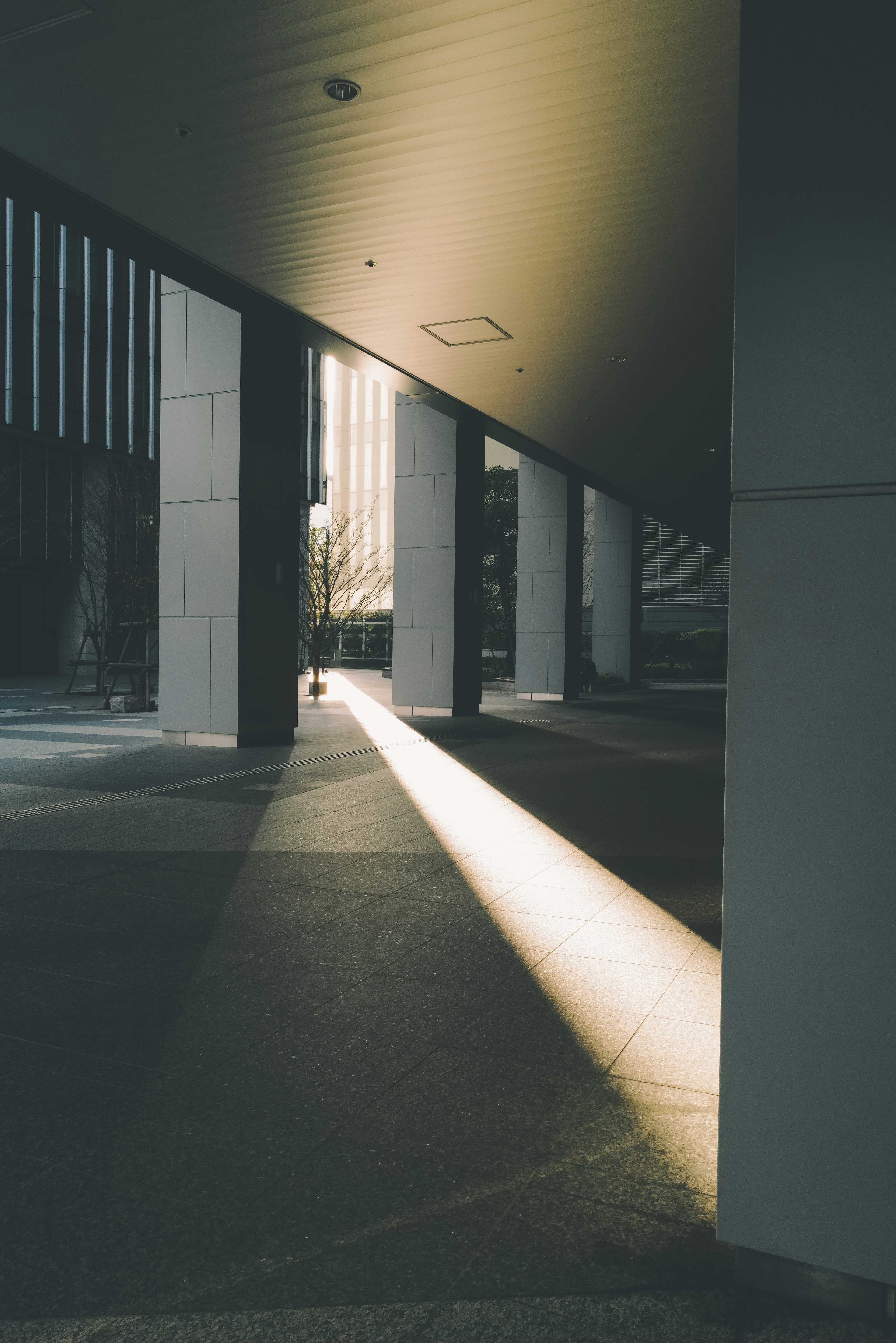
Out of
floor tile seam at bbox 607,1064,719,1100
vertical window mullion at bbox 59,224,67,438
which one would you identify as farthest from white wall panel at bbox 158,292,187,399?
vertical window mullion at bbox 59,224,67,438

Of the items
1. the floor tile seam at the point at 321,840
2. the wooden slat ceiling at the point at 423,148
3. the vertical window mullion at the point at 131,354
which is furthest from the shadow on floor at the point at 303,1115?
the vertical window mullion at the point at 131,354

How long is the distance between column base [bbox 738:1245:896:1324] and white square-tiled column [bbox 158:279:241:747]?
11.3m


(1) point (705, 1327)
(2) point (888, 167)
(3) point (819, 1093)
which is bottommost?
(1) point (705, 1327)

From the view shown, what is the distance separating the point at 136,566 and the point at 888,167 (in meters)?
23.0

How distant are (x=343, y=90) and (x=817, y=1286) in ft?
24.1

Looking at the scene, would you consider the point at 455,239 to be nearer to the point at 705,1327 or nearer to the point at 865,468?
the point at 865,468

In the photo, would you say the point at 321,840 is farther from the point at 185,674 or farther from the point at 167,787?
the point at 185,674

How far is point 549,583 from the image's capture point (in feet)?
81.6

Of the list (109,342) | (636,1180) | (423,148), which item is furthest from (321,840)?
(109,342)

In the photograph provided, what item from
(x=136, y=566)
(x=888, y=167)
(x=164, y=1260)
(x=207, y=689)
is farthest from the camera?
(x=136, y=566)

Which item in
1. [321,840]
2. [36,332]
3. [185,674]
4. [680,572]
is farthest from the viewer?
[680,572]

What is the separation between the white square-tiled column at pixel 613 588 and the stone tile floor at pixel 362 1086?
24.0 m

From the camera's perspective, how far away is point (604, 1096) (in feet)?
11.0

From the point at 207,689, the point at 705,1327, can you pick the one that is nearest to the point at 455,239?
the point at 207,689
